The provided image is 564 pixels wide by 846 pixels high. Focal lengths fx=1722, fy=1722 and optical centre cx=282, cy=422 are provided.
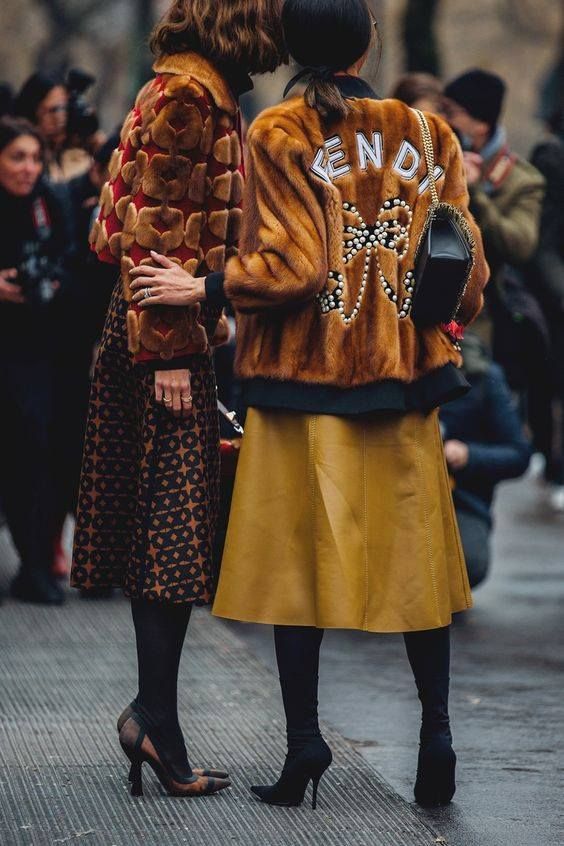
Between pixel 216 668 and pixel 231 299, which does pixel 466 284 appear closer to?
pixel 231 299

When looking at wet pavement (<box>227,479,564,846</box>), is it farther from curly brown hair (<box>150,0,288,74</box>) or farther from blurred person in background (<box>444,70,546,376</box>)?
curly brown hair (<box>150,0,288,74</box>)

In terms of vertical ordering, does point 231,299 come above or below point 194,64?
below

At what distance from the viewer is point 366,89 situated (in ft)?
14.0

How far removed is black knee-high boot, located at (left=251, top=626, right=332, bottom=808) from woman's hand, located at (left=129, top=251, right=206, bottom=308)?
2.81ft

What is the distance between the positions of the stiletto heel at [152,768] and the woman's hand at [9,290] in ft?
10.3

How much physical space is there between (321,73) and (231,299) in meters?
0.61

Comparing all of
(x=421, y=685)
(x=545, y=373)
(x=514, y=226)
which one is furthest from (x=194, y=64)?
(x=545, y=373)

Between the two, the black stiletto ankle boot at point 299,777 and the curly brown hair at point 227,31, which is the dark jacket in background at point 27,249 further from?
the black stiletto ankle boot at point 299,777

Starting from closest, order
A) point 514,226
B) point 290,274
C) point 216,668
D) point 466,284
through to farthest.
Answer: point 290,274 → point 466,284 → point 216,668 → point 514,226

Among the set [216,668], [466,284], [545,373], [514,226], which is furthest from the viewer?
[545,373]

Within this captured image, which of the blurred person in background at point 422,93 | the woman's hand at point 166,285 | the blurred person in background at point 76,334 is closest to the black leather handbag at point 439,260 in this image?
the woman's hand at point 166,285

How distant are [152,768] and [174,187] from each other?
151 centimetres

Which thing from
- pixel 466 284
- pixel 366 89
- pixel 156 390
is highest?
pixel 366 89

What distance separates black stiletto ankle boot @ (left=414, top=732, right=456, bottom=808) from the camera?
4.41 m
